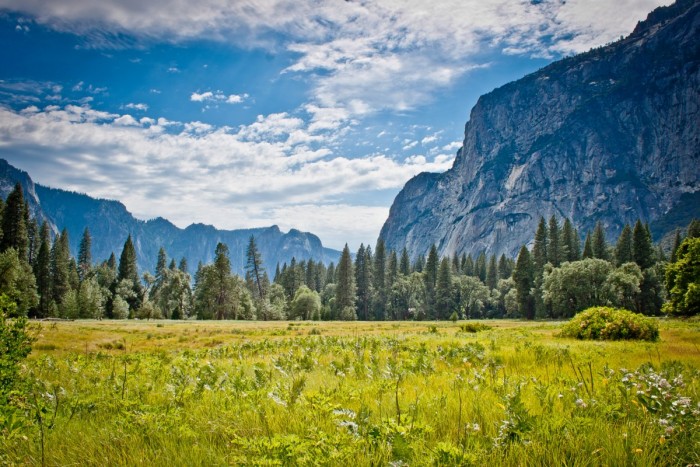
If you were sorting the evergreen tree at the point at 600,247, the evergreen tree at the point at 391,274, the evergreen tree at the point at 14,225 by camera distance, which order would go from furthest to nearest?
the evergreen tree at the point at 391,274 < the evergreen tree at the point at 600,247 < the evergreen tree at the point at 14,225

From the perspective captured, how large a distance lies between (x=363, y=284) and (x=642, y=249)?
214 feet

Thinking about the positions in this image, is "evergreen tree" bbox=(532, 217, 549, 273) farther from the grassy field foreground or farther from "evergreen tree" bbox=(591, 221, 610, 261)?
the grassy field foreground

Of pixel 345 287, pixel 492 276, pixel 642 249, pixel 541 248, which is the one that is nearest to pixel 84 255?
pixel 345 287

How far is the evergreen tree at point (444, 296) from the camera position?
326 feet

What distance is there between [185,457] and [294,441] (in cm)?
110

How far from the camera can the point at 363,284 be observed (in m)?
111

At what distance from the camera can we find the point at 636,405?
13.5ft

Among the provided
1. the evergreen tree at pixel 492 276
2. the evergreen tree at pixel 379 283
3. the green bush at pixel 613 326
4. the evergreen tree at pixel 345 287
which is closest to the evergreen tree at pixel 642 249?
the evergreen tree at pixel 492 276

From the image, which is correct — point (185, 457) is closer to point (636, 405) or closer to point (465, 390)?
point (465, 390)

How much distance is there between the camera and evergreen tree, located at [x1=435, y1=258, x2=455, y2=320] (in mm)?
99312

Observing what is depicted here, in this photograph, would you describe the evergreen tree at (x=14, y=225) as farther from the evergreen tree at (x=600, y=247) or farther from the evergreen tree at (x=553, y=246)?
the evergreen tree at (x=600, y=247)

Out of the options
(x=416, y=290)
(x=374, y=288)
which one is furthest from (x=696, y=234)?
(x=374, y=288)

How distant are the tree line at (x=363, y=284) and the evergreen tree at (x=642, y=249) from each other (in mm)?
202

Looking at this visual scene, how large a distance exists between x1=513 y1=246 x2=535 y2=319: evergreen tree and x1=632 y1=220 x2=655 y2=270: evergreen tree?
19830 mm
